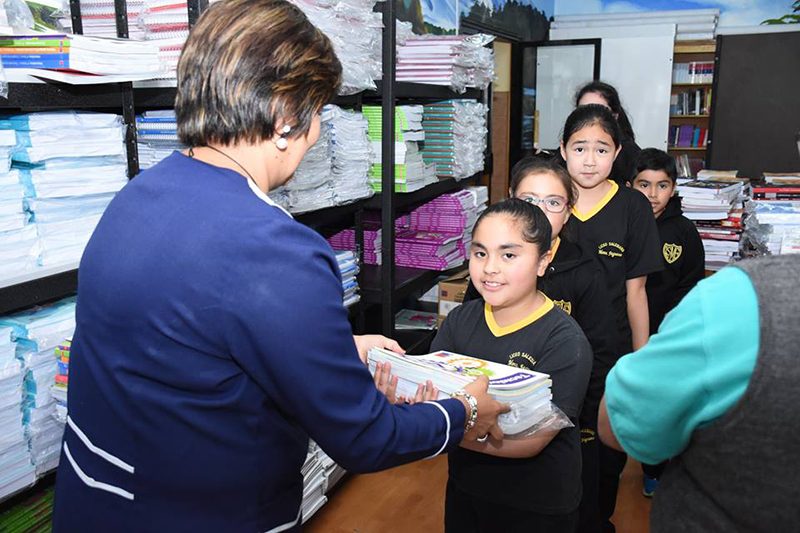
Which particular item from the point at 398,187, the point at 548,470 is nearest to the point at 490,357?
the point at 548,470

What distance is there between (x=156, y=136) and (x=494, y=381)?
1411 millimetres

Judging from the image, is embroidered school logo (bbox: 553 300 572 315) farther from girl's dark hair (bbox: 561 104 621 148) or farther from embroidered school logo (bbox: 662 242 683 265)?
embroidered school logo (bbox: 662 242 683 265)

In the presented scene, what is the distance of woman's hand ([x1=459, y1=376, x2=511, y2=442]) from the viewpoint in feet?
4.09

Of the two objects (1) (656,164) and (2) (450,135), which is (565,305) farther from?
(2) (450,135)

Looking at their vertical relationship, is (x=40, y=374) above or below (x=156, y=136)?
below

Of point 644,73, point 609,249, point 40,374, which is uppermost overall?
point 644,73

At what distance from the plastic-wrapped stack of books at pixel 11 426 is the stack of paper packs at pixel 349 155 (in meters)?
1.24

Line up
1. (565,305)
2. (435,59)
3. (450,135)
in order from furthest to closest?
(450,135) → (435,59) → (565,305)

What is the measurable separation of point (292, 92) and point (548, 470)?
100 centimetres

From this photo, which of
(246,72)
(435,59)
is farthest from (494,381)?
(435,59)

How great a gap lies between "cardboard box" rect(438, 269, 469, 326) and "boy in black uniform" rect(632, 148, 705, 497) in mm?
1075

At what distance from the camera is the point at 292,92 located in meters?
0.99

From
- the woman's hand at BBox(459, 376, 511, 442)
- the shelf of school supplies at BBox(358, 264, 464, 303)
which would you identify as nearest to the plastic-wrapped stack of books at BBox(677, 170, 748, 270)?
the shelf of school supplies at BBox(358, 264, 464, 303)

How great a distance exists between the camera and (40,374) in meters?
1.67
